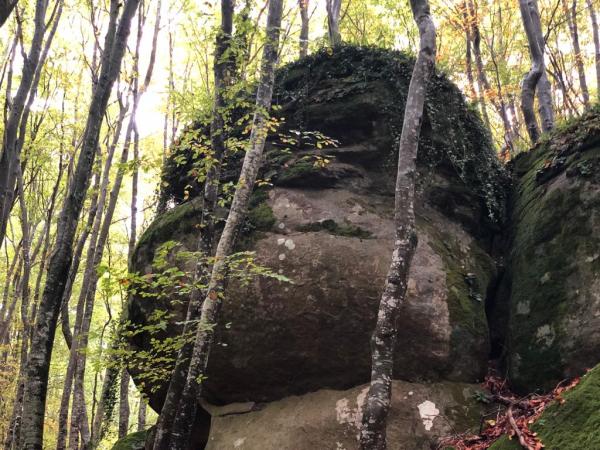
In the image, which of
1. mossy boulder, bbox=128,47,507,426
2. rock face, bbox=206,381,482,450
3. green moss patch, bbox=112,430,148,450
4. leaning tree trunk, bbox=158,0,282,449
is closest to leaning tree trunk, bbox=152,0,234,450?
leaning tree trunk, bbox=158,0,282,449

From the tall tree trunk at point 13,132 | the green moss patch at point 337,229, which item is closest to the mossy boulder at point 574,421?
the green moss patch at point 337,229

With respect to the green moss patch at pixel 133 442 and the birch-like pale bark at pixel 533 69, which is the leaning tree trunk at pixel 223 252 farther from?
the birch-like pale bark at pixel 533 69

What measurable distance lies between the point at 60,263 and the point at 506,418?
17.2ft

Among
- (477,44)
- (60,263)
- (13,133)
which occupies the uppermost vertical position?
(477,44)

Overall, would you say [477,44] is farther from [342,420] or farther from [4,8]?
[4,8]

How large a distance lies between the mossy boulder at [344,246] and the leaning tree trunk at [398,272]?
169cm

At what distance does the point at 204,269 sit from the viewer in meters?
6.05

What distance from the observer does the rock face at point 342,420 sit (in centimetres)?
585

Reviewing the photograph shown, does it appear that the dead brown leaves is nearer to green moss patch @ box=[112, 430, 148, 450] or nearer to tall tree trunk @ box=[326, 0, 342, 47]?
green moss patch @ box=[112, 430, 148, 450]

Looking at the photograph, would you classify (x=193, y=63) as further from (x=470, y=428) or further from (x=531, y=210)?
(x=470, y=428)

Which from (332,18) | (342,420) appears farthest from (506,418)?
(332,18)

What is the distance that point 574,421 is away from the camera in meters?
3.48

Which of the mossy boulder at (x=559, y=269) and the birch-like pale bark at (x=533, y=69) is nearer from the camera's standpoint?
the mossy boulder at (x=559, y=269)

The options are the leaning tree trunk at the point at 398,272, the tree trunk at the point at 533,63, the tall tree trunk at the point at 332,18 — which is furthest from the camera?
the tall tree trunk at the point at 332,18
